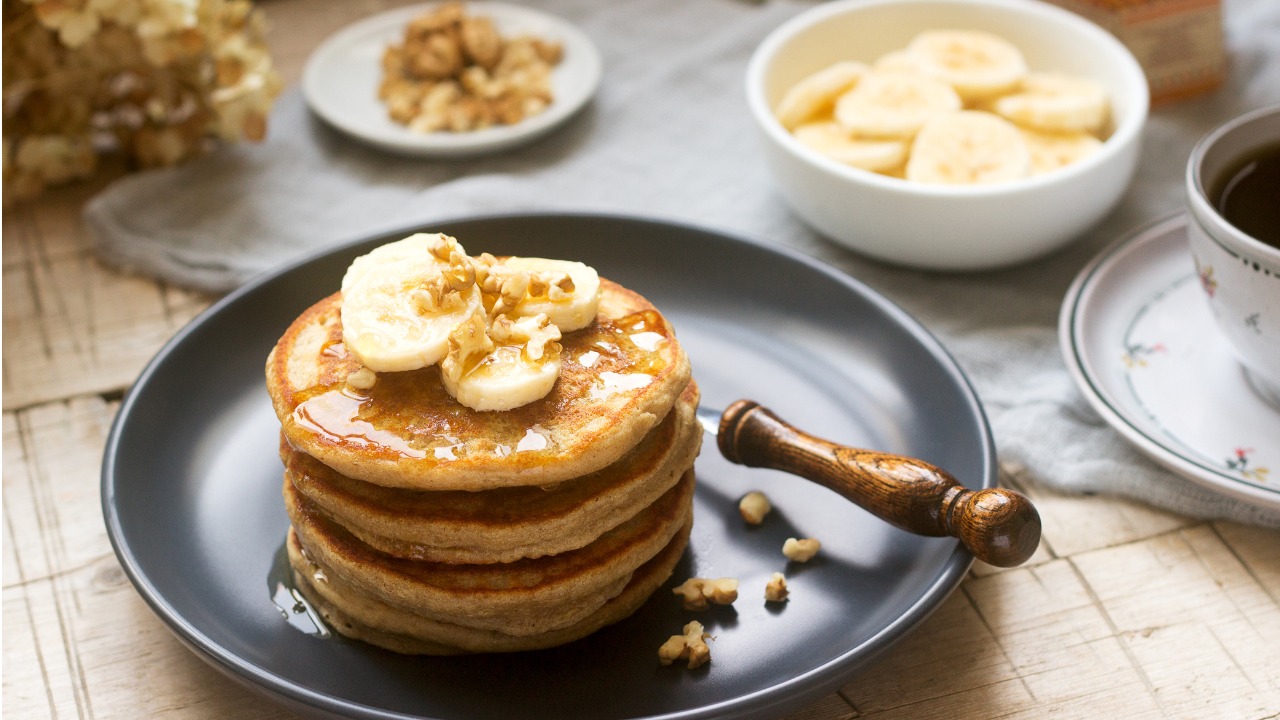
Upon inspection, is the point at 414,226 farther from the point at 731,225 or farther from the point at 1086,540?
the point at 1086,540

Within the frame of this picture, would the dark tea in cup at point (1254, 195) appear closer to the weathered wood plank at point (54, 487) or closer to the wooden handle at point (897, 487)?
the wooden handle at point (897, 487)

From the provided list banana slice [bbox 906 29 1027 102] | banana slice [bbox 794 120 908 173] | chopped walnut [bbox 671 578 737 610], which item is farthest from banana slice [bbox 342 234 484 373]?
banana slice [bbox 906 29 1027 102]

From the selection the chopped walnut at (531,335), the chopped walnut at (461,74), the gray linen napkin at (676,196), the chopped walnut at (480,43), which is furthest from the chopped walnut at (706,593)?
the chopped walnut at (480,43)

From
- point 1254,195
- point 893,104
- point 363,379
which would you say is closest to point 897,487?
point 363,379

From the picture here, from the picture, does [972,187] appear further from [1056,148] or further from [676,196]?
[676,196]

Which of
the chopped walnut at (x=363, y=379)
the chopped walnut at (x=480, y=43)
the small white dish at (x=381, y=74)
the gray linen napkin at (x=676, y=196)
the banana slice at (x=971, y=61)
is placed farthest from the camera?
the chopped walnut at (x=480, y=43)

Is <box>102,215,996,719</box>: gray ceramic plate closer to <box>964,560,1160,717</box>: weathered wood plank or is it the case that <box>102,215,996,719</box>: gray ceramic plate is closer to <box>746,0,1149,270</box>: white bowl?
<box>964,560,1160,717</box>: weathered wood plank
